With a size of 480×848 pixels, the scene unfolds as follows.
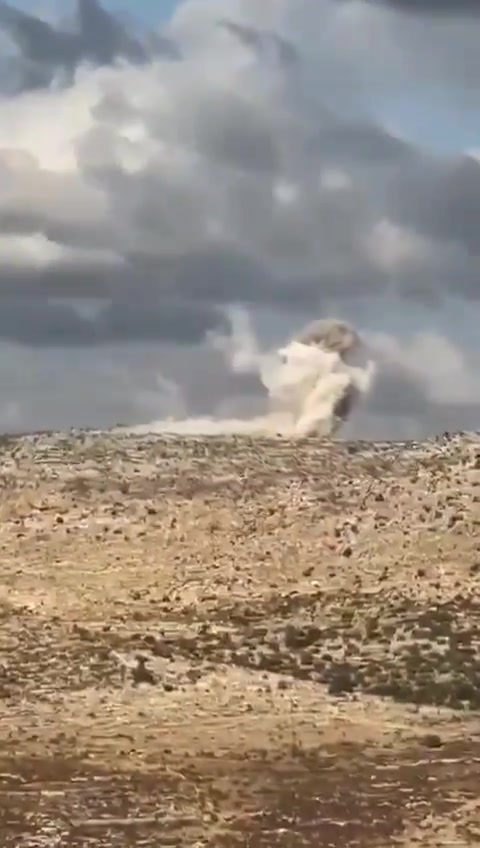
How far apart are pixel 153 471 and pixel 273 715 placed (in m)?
7.27

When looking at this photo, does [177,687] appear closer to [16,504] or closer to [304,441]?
[16,504]

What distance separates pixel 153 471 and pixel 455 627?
687cm

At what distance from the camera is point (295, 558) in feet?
80.7

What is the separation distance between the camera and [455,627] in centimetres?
2256

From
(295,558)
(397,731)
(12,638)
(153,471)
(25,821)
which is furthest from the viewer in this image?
(153,471)

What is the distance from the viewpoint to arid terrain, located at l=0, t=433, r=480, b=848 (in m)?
17.9

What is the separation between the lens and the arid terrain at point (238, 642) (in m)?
17.9

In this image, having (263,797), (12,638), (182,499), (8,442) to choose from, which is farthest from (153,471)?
(263,797)

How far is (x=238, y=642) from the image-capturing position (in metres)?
22.3

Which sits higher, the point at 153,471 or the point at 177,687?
the point at 153,471

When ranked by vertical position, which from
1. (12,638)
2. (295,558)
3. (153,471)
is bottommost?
(12,638)

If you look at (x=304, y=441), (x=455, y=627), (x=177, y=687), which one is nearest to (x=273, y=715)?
(x=177, y=687)

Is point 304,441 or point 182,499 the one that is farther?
point 304,441

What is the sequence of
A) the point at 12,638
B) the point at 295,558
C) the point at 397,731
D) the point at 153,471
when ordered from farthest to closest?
the point at 153,471
the point at 295,558
the point at 12,638
the point at 397,731
